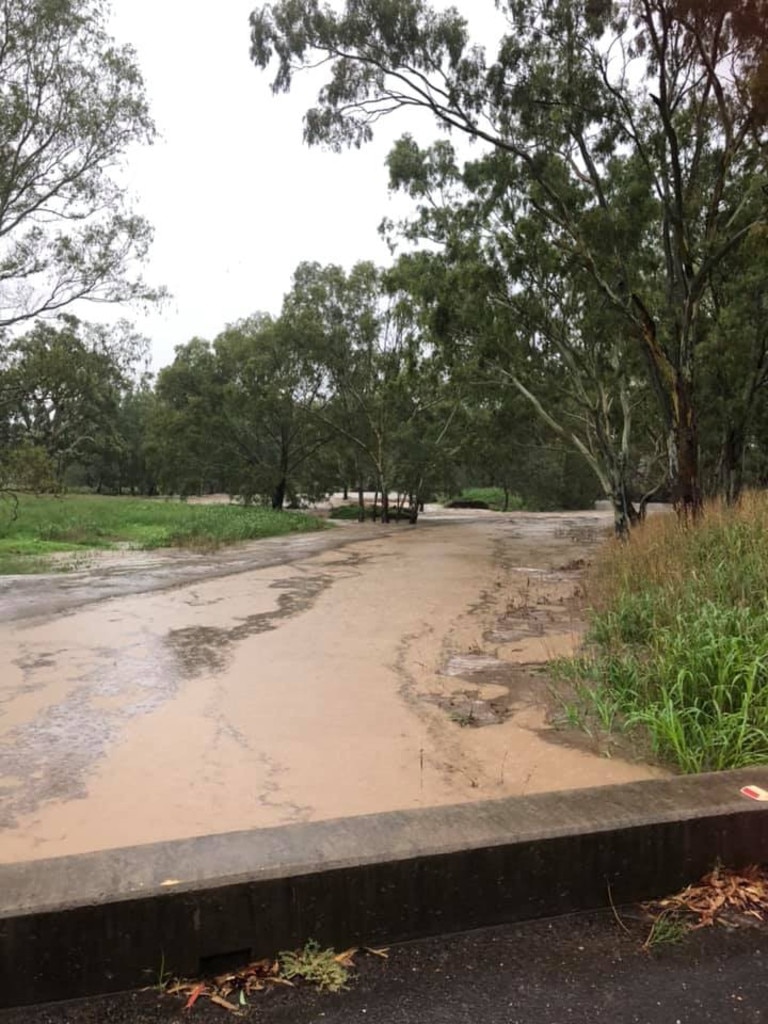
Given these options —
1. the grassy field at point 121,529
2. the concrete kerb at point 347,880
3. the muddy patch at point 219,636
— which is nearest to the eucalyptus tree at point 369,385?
the grassy field at point 121,529

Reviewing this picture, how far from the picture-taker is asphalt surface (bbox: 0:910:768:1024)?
2434mm

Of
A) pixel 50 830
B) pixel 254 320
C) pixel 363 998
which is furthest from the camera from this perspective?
pixel 254 320

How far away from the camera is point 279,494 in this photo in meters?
38.1

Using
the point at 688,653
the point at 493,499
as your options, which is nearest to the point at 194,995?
the point at 688,653

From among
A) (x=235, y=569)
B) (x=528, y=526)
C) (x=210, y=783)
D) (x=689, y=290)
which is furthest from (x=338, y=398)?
(x=210, y=783)

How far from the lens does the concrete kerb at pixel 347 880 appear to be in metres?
2.54

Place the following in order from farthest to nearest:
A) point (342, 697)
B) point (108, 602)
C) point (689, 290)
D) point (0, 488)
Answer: point (0, 488) < point (689, 290) < point (108, 602) < point (342, 697)

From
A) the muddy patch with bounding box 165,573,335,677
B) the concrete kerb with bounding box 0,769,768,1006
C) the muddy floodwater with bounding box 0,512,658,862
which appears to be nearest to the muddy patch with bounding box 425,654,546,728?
the muddy floodwater with bounding box 0,512,658,862

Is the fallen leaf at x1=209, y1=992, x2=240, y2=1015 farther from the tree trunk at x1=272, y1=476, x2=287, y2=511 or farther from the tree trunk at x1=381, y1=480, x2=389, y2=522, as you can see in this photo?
the tree trunk at x1=272, y1=476, x2=287, y2=511

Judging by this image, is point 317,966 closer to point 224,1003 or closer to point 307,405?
point 224,1003

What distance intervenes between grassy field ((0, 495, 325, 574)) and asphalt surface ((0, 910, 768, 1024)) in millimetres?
15367

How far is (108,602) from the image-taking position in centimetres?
1232

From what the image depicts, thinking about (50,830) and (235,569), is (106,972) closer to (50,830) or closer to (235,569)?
(50,830)

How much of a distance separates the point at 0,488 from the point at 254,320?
23301mm
